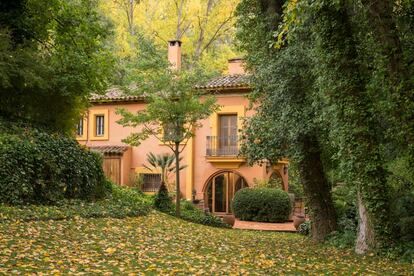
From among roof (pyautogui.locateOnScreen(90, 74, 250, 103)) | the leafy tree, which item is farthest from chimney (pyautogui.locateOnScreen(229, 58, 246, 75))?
the leafy tree

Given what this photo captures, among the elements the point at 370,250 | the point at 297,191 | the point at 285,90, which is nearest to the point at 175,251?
the point at 370,250

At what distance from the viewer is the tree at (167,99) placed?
1748 cm

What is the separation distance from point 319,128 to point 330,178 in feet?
12.9

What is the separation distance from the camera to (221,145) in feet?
80.6

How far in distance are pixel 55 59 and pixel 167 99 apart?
4.19 meters

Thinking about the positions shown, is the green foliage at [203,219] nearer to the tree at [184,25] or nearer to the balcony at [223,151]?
the balcony at [223,151]

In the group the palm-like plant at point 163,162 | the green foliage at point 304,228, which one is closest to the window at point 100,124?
the palm-like plant at point 163,162

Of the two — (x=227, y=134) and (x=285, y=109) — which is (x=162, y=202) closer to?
(x=227, y=134)

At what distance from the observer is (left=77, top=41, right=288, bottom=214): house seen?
23969mm

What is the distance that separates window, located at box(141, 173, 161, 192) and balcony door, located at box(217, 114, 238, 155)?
3.61m

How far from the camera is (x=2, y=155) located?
37.7 ft

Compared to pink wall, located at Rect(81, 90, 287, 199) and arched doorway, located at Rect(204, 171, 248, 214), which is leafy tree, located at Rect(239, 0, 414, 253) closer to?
pink wall, located at Rect(81, 90, 287, 199)

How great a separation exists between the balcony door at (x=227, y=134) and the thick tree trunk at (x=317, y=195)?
11.3 m

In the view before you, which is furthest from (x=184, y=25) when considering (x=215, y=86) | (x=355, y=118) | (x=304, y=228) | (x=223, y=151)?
(x=355, y=118)
